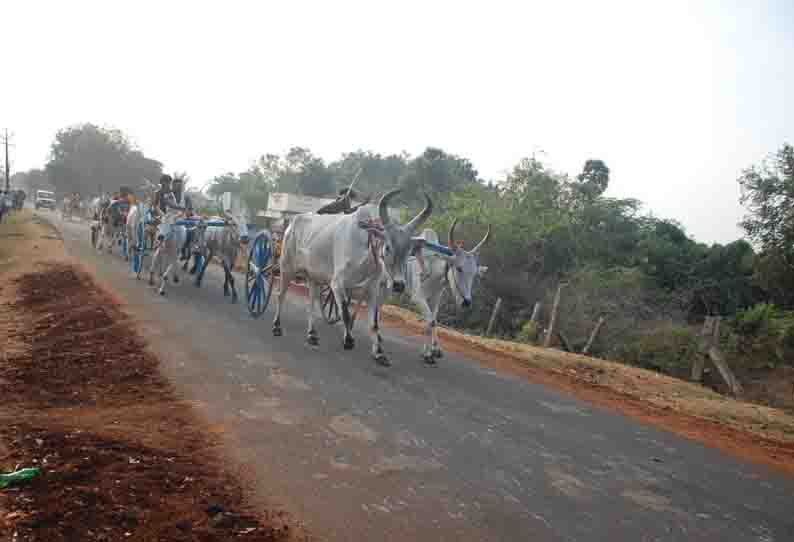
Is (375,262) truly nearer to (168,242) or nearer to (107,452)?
(107,452)

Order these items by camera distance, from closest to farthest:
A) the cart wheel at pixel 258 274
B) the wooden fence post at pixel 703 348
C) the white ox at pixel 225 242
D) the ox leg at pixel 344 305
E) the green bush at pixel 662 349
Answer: the ox leg at pixel 344 305, the wooden fence post at pixel 703 348, the cart wheel at pixel 258 274, the white ox at pixel 225 242, the green bush at pixel 662 349

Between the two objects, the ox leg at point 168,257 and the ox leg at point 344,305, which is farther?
the ox leg at point 168,257

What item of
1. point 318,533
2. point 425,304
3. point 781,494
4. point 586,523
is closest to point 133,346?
point 425,304

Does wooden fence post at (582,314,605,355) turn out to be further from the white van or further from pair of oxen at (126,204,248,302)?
the white van

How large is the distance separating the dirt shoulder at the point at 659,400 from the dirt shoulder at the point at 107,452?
5609mm

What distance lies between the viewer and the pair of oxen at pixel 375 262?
8.34 meters

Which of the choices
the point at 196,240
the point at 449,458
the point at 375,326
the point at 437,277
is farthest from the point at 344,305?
the point at 196,240

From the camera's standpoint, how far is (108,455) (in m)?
4.18

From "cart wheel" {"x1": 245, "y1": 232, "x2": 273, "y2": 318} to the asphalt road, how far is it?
10.2 feet

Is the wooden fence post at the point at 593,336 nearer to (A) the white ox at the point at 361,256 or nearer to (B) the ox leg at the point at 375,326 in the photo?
(A) the white ox at the point at 361,256

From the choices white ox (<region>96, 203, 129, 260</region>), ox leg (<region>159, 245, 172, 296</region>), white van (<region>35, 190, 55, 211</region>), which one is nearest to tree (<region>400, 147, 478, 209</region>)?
white ox (<region>96, 203, 129, 260</region>)

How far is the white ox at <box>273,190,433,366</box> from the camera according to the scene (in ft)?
27.1

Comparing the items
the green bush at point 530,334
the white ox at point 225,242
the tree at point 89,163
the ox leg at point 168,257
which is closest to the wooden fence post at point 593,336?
the green bush at point 530,334

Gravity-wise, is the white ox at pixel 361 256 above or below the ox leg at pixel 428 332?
above
